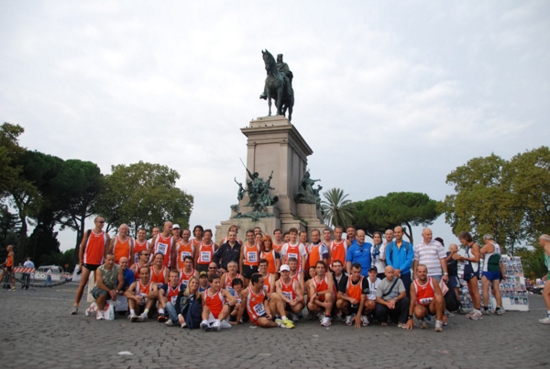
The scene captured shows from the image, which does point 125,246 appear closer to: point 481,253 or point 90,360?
point 90,360

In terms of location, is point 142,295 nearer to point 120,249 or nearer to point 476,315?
point 120,249

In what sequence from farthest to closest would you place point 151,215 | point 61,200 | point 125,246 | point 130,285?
1. point 151,215
2. point 61,200
3. point 125,246
4. point 130,285

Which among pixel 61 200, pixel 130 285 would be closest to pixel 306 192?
pixel 130 285

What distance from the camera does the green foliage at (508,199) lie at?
32500mm

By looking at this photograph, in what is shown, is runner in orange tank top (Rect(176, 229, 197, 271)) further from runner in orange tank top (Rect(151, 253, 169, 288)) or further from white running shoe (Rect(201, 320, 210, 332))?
white running shoe (Rect(201, 320, 210, 332))

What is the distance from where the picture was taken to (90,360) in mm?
4758

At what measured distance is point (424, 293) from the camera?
25.0 ft

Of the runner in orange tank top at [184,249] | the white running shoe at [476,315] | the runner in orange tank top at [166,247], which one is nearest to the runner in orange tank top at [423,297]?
the white running shoe at [476,315]

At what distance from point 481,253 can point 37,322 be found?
8.78 meters

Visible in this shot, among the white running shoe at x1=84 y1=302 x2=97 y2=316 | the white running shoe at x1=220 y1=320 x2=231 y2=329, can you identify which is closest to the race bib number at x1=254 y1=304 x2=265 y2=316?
the white running shoe at x1=220 y1=320 x2=231 y2=329

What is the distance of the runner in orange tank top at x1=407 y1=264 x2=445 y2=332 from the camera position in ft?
24.7

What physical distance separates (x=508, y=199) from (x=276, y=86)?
72.6 feet

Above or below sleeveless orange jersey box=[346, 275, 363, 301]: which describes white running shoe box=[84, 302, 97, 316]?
below

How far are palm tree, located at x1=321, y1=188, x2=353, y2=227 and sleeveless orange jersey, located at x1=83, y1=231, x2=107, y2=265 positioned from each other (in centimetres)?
3860
